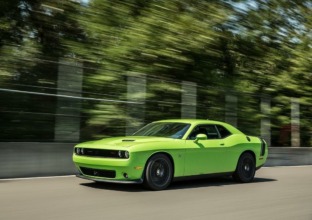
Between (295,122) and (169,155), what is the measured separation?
36.8ft

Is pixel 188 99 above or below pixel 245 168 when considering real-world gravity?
above

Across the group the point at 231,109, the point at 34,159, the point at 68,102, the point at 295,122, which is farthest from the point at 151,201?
the point at 295,122

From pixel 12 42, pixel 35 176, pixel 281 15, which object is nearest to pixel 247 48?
pixel 281 15

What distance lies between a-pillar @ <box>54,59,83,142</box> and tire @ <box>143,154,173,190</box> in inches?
152

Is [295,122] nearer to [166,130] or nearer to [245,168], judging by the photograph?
[245,168]

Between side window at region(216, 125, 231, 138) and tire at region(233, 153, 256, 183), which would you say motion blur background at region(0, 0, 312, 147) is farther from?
tire at region(233, 153, 256, 183)

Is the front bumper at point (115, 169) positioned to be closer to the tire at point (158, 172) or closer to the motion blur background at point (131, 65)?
the tire at point (158, 172)

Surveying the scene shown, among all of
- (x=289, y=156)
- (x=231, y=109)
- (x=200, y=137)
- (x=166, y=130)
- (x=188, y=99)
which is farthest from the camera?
(x=289, y=156)

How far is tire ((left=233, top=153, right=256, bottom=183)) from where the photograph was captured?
37.8ft

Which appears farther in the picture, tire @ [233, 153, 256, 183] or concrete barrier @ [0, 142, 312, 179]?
tire @ [233, 153, 256, 183]

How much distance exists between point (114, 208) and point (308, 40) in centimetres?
1371

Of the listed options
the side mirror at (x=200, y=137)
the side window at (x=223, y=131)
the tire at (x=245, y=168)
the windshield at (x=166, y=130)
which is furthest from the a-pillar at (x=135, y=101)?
the side mirror at (x=200, y=137)

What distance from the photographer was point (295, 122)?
19828 millimetres

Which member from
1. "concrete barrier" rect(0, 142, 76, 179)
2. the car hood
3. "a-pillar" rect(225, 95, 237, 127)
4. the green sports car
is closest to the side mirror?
the green sports car
